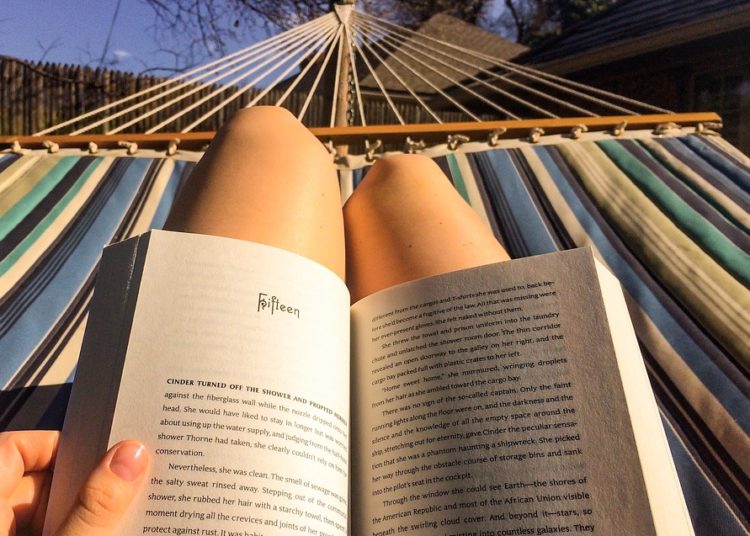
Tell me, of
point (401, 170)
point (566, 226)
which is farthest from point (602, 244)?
point (401, 170)

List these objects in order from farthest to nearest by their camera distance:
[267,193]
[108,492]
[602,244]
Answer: [602,244] < [267,193] < [108,492]

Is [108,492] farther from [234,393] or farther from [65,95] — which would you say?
[65,95]

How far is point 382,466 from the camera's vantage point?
1.47ft

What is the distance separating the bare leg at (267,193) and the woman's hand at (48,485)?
0.78 ft

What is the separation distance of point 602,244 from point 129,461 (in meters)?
0.80

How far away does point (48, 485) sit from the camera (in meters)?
0.44

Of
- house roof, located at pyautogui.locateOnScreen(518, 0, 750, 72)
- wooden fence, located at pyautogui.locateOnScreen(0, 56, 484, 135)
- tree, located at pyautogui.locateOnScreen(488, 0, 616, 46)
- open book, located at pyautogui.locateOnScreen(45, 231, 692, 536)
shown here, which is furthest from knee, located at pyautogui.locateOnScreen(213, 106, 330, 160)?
tree, located at pyautogui.locateOnScreen(488, 0, 616, 46)

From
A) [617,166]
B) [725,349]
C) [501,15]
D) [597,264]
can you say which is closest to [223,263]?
[597,264]

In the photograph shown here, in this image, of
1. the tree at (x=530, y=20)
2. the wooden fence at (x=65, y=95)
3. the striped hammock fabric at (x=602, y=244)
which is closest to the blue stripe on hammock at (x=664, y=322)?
the striped hammock fabric at (x=602, y=244)

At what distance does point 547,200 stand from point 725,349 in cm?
43

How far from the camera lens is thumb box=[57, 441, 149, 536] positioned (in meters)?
0.35

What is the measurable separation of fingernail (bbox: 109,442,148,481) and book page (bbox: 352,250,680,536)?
0.52ft

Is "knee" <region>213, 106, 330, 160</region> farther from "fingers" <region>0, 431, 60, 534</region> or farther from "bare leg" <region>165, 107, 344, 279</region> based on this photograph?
"fingers" <region>0, 431, 60, 534</region>

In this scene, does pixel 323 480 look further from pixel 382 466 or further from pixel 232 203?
pixel 232 203
